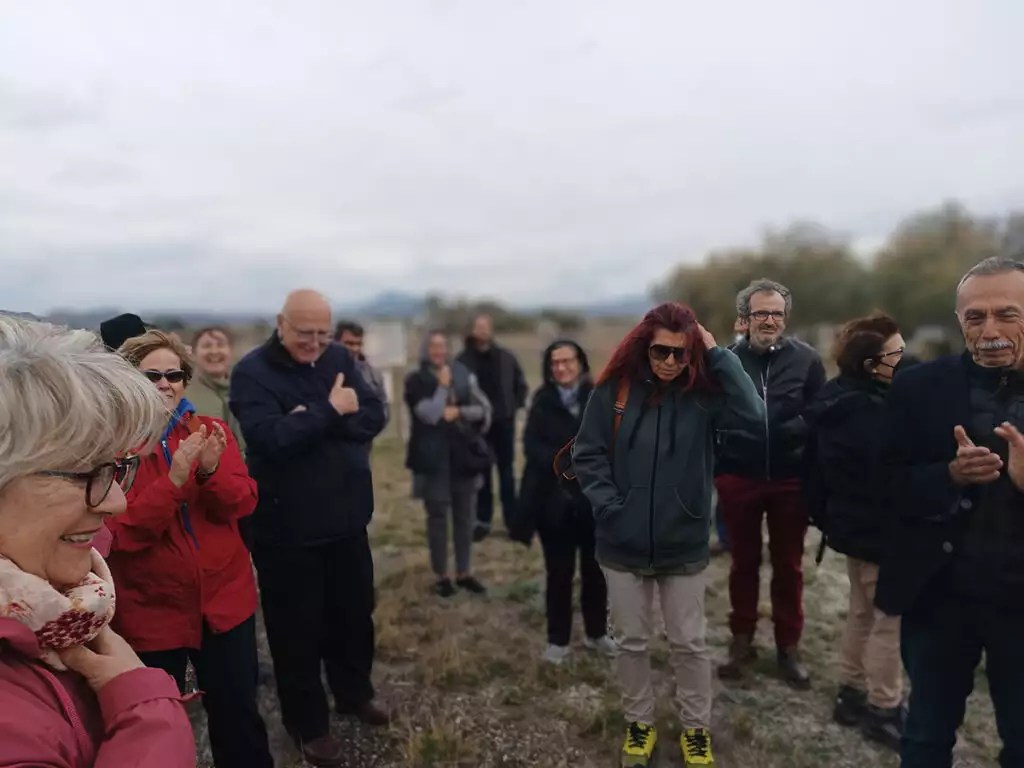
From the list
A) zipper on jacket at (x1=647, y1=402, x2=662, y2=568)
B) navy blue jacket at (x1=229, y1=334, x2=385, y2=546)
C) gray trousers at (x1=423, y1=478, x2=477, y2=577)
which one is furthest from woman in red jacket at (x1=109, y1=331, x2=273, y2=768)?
gray trousers at (x1=423, y1=478, x2=477, y2=577)

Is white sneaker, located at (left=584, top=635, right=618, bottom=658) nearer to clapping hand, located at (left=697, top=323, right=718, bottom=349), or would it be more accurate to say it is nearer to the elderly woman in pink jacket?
clapping hand, located at (left=697, top=323, right=718, bottom=349)

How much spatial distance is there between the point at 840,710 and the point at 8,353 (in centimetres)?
400

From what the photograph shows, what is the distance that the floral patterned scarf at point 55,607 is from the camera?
43.8 inches

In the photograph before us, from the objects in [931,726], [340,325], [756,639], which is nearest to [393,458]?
[340,325]

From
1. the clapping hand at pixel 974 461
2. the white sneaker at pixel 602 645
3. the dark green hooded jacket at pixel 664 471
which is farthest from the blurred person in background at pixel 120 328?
the white sneaker at pixel 602 645

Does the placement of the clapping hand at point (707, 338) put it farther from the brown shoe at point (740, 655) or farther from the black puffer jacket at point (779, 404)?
the brown shoe at point (740, 655)

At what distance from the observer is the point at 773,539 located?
13.1ft

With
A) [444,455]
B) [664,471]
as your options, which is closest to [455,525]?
[444,455]

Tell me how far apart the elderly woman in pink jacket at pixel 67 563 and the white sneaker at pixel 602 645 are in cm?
347

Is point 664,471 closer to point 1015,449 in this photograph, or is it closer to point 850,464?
point 850,464

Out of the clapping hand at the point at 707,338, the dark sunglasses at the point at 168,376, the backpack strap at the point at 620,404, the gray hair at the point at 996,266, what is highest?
the gray hair at the point at 996,266

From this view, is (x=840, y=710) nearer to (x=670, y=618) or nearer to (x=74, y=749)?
(x=670, y=618)

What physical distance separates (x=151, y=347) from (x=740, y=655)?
142 inches

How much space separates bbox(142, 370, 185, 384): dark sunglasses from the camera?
257cm
